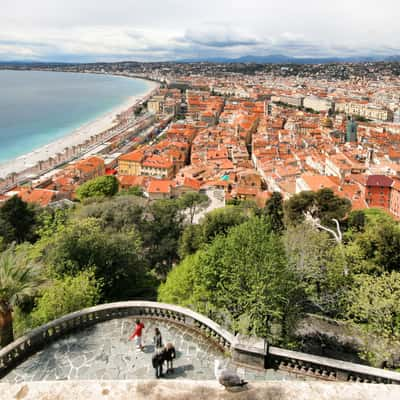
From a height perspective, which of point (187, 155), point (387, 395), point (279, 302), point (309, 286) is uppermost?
point (387, 395)

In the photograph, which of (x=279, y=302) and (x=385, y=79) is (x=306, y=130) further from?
(x=385, y=79)

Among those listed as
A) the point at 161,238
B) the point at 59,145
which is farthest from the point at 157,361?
the point at 59,145

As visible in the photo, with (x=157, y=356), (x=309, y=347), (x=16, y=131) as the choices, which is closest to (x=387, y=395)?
(x=157, y=356)

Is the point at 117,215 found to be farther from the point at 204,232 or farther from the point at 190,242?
the point at 204,232

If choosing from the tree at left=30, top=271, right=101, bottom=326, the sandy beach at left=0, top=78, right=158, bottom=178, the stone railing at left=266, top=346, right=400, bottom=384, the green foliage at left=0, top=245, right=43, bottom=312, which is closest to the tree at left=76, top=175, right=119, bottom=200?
the sandy beach at left=0, top=78, right=158, bottom=178

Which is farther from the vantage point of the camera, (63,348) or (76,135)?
(76,135)

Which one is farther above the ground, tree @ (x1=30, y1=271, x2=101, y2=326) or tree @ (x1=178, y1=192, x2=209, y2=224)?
tree @ (x1=30, y1=271, x2=101, y2=326)

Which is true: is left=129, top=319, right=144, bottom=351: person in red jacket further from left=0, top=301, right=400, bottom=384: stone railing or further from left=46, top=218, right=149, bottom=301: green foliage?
left=46, top=218, right=149, bottom=301: green foliage
